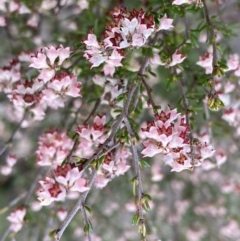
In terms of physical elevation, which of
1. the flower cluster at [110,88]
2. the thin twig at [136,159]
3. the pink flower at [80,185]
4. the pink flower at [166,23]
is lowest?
the pink flower at [80,185]

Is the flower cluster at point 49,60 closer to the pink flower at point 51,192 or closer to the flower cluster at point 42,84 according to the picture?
the flower cluster at point 42,84

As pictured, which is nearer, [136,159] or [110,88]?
[136,159]

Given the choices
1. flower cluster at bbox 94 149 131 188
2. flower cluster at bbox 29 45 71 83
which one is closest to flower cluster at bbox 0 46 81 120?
flower cluster at bbox 29 45 71 83

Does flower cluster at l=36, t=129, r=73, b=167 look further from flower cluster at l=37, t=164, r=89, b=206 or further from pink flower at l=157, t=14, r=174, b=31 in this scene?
pink flower at l=157, t=14, r=174, b=31

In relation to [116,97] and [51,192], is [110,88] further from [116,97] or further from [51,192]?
[51,192]

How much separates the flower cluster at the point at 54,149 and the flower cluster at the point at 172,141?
0.59ft

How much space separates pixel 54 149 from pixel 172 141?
0.24 m

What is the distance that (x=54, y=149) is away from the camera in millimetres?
750

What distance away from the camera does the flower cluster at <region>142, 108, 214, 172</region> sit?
0.59 metres

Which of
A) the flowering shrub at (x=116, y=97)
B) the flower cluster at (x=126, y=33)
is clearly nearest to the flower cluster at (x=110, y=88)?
the flowering shrub at (x=116, y=97)

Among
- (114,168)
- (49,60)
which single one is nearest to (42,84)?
(49,60)

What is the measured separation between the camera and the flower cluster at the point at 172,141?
59 cm

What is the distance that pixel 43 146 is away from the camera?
753 millimetres

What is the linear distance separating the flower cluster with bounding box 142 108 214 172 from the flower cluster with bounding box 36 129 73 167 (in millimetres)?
179
